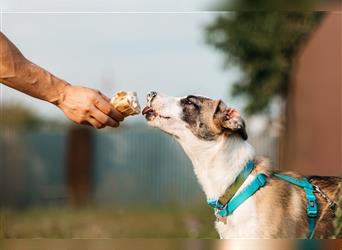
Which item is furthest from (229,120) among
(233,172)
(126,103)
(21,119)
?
(21,119)

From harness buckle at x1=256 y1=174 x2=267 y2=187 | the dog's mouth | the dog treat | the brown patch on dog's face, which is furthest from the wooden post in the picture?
the dog treat

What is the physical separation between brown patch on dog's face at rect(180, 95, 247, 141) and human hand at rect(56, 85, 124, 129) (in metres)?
1.17

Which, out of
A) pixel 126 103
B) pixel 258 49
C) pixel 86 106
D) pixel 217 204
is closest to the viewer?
pixel 86 106

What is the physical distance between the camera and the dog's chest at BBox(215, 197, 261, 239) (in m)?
4.46

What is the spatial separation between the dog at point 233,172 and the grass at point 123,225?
103cm

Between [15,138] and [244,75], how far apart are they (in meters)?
4.73

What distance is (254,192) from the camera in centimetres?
452

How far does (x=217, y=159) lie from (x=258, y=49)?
10100mm

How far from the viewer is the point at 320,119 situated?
11.7 metres

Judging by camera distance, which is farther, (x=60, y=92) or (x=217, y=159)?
(x=217, y=159)

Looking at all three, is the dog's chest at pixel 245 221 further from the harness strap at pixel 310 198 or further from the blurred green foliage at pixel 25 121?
the blurred green foliage at pixel 25 121

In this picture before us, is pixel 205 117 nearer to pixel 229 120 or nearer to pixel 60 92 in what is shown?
pixel 229 120

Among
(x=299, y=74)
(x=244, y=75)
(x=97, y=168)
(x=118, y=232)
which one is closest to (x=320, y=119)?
(x=299, y=74)

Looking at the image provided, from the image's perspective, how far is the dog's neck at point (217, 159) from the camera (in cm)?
468
